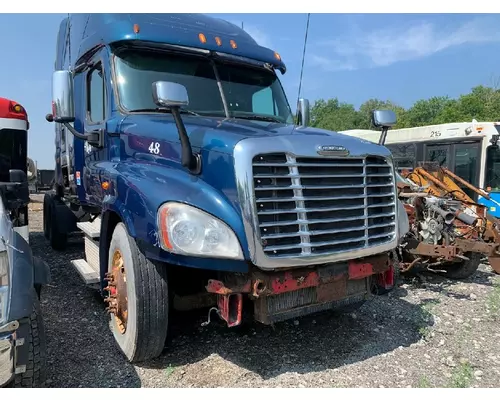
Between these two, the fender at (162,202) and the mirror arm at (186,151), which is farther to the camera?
the mirror arm at (186,151)

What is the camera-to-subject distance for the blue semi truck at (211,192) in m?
3.10

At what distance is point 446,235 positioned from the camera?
19.7 feet

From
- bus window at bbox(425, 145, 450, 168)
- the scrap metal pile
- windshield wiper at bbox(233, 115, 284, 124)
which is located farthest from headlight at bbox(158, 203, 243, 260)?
bus window at bbox(425, 145, 450, 168)

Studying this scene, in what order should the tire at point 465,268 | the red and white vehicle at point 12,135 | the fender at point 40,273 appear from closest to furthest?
the fender at point 40,273 < the tire at point 465,268 < the red and white vehicle at point 12,135

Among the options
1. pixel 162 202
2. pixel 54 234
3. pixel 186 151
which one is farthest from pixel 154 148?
pixel 54 234

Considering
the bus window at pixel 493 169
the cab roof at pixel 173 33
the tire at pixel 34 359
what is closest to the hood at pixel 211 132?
the cab roof at pixel 173 33

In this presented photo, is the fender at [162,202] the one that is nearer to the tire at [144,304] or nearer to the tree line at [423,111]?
the tire at [144,304]

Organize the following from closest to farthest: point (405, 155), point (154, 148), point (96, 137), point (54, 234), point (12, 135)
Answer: point (154, 148), point (96, 137), point (12, 135), point (54, 234), point (405, 155)

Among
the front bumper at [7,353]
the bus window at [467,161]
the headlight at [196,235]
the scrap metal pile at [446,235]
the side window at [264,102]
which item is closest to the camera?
the front bumper at [7,353]

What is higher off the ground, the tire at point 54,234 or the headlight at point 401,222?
the headlight at point 401,222

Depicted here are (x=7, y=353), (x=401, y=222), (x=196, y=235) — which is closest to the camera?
(x=7, y=353)

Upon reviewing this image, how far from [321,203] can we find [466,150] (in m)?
8.14

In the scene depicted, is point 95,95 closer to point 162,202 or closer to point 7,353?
point 162,202
